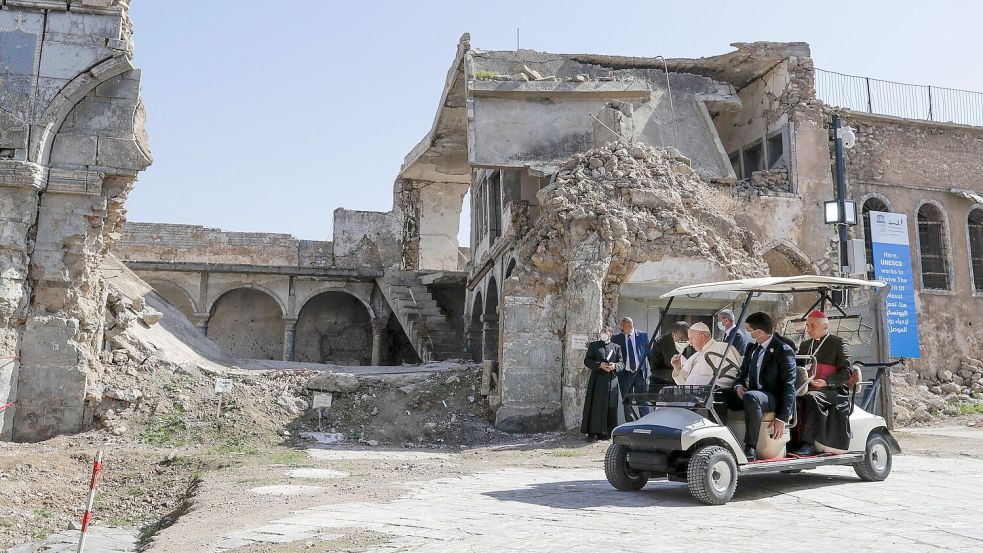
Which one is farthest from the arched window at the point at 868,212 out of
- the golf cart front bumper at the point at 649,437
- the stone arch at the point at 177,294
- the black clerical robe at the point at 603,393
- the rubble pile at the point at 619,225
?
the stone arch at the point at 177,294

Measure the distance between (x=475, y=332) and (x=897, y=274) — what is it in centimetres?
1004

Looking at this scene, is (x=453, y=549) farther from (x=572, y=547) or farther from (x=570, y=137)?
(x=570, y=137)

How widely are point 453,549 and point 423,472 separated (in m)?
3.90

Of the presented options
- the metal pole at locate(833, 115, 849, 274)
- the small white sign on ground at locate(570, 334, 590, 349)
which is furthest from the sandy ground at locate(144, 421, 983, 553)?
the metal pole at locate(833, 115, 849, 274)

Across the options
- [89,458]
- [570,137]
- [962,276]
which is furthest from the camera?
[962,276]

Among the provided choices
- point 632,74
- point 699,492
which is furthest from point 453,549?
point 632,74

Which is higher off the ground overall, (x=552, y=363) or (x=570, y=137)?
(x=570, y=137)

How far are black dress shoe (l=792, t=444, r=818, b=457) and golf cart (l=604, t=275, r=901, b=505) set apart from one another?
0.13 feet

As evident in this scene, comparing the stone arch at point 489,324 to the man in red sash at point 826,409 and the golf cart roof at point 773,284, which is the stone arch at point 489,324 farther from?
the man in red sash at point 826,409

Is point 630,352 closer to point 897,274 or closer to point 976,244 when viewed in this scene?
point 897,274

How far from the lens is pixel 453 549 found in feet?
15.4

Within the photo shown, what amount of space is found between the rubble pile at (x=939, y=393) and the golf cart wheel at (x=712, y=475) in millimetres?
10921

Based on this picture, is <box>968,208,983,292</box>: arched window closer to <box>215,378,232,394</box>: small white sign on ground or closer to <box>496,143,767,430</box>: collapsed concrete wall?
<box>496,143,767,430</box>: collapsed concrete wall

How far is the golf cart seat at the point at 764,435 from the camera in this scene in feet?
21.3
